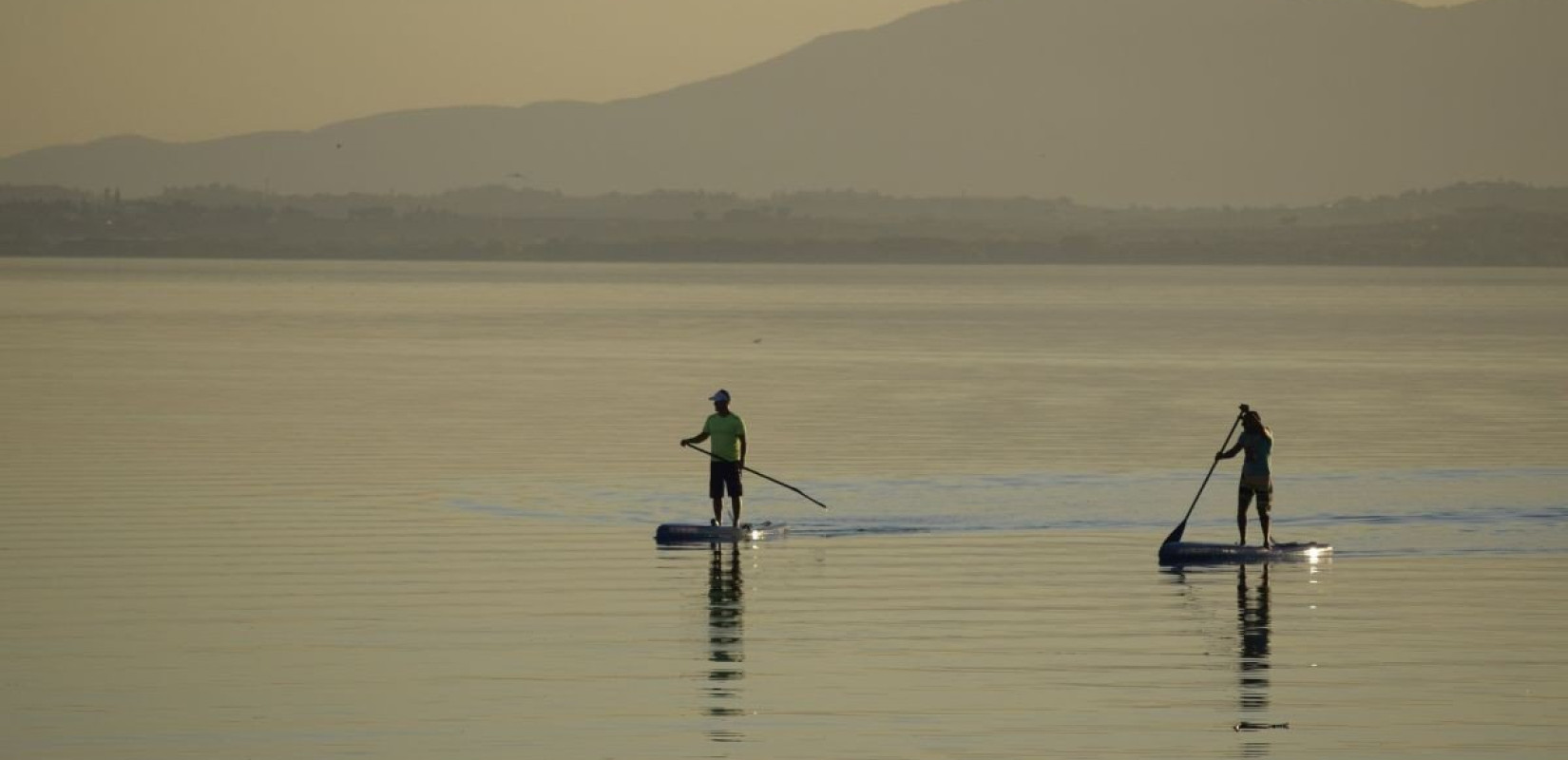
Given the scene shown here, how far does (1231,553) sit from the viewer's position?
29.3m

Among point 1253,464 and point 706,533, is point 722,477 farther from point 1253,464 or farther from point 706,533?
point 1253,464

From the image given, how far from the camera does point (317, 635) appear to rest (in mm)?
23484

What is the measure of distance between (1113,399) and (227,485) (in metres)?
28.7

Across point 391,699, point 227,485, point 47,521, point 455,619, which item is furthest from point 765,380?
point 391,699

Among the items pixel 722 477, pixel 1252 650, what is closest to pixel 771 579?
pixel 722 477

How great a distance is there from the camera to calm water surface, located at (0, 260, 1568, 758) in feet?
64.5

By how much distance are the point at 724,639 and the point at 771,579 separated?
447 cm

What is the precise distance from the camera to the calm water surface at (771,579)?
19.7 meters

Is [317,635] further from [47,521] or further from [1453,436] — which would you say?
[1453,436]

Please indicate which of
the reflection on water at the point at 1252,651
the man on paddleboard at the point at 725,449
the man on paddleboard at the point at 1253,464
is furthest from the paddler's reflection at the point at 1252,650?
the man on paddleboard at the point at 725,449

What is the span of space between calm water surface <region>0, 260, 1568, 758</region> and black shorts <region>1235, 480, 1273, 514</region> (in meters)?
0.74

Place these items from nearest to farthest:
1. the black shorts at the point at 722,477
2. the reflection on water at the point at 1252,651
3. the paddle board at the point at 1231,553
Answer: the reflection on water at the point at 1252,651 → the paddle board at the point at 1231,553 → the black shorts at the point at 722,477

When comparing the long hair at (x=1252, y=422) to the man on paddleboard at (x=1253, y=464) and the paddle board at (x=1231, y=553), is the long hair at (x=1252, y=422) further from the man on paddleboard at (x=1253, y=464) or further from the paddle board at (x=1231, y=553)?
the paddle board at (x=1231, y=553)

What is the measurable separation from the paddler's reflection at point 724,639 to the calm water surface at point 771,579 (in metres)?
0.06
